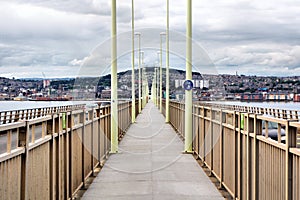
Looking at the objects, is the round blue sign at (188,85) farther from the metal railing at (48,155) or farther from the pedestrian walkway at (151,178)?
the metal railing at (48,155)

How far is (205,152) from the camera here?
1227 cm

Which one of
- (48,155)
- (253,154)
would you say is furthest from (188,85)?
(48,155)

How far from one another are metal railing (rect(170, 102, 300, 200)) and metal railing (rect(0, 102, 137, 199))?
2874 millimetres

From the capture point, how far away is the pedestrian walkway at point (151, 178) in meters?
8.87

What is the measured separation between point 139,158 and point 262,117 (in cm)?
811

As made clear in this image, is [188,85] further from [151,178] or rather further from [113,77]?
[151,178]

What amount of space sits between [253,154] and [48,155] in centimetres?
295

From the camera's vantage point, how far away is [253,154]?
6.67 m

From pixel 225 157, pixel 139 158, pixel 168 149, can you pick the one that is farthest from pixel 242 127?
pixel 168 149

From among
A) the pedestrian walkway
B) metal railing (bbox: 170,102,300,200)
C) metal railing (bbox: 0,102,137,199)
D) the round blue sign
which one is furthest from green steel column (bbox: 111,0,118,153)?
metal railing (bbox: 170,102,300,200)

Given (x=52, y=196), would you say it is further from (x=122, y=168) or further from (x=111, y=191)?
(x=122, y=168)

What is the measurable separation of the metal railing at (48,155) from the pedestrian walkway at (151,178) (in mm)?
543

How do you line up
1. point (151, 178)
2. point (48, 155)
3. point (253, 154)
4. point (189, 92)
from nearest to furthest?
→ point (48, 155)
point (253, 154)
point (151, 178)
point (189, 92)

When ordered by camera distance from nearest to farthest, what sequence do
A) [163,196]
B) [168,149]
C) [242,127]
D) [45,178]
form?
[45,178]
[242,127]
[163,196]
[168,149]
